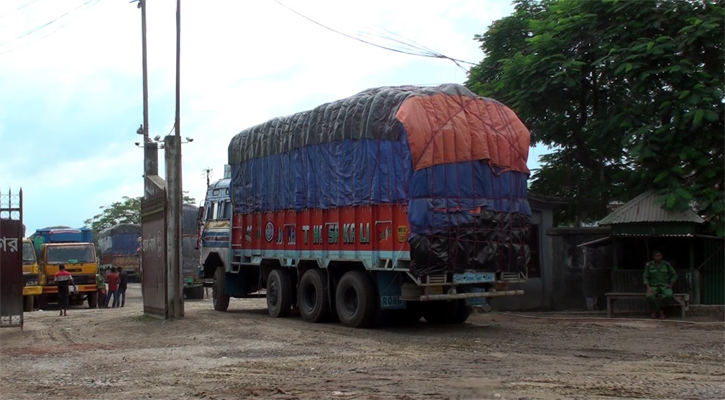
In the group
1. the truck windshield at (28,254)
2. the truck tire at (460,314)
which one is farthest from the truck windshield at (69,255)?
the truck tire at (460,314)

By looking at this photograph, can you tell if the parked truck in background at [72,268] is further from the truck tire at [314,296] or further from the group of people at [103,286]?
the truck tire at [314,296]

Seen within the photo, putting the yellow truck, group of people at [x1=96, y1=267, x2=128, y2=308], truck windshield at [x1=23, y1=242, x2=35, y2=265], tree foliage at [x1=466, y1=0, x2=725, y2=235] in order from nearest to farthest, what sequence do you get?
tree foliage at [x1=466, y1=0, x2=725, y2=235] → the yellow truck → truck windshield at [x1=23, y1=242, x2=35, y2=265] → group of people at [x1=96, y1=267, x2=128, y2=308]

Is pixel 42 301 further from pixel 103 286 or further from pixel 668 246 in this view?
pixel 668 246

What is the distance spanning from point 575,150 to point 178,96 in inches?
424

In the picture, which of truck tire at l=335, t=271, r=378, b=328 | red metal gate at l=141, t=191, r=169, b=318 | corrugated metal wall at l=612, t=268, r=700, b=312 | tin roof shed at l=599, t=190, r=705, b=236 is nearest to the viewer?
truck tire at l=335, t=271, r=378, b=328

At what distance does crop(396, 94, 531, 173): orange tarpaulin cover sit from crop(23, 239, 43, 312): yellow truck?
16.8 m

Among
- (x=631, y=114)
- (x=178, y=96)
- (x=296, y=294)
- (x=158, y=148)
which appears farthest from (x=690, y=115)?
(x=158, y=148)

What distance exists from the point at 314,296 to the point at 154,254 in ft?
14.4

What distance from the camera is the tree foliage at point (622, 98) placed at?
55.9ft

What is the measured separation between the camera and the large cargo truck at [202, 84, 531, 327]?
13523 millimetres

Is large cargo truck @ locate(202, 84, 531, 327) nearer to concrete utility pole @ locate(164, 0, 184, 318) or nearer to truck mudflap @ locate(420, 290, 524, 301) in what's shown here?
truck mudflap @ locate(420, 290, 524, 301)

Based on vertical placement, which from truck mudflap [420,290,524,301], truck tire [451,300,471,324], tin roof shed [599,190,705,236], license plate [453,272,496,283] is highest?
tin roof shed [599,190,705,236]

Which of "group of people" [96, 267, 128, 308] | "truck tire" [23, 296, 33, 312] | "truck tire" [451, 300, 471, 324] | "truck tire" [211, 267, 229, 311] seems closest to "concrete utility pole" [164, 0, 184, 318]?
"truck tire" [211, 267, 229, 311]

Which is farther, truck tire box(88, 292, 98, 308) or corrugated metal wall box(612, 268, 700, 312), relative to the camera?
truck tire box(88, 292, 98, 308)
